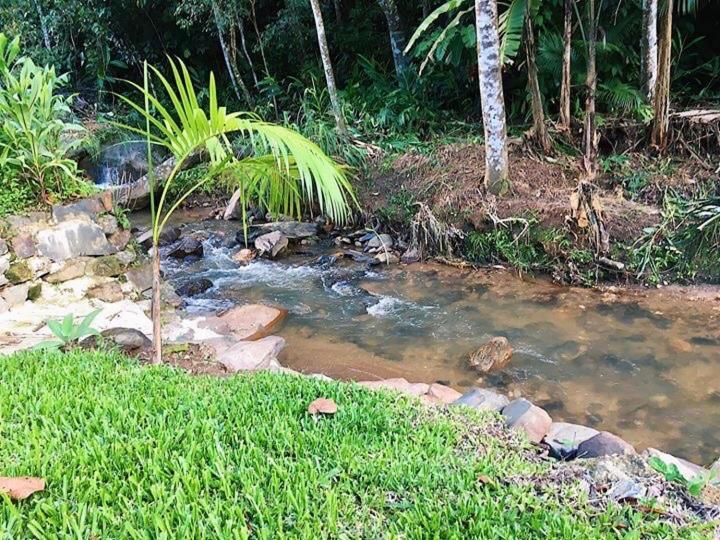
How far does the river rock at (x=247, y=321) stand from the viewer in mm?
5508

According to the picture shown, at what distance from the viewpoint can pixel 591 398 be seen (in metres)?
4.32

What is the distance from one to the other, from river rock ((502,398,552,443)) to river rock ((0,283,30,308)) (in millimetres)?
4265

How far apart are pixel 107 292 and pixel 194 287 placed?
1529mm

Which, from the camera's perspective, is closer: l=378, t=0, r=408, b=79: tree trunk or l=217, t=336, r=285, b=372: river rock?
l=217, t=336, r=285, b=372: river rock

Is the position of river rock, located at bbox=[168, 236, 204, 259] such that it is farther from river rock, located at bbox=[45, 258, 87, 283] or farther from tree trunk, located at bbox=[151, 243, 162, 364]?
tree trunk, located at bbox=[151, 243, 162, 364]

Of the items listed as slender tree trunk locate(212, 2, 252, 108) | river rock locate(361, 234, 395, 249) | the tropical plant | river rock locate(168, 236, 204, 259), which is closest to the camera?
the tropical plant

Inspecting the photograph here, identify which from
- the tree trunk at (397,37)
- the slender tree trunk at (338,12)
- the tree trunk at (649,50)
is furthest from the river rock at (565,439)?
the slender tree trunk at (338,12)

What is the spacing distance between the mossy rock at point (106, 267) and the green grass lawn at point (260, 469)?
271 centimetres

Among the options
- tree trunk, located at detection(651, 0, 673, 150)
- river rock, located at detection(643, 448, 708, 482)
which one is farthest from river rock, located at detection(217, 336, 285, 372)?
tree trunk, located at detection(651, 0, 673, 150)

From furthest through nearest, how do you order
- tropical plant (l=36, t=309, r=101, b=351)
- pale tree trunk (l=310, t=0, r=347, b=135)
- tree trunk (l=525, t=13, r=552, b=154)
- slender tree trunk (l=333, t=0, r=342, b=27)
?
slender tree trunk (l=333, t=0, r=342, b=27) → pale tree trunk (l=310, t=0, r=347, b=135) → tree trunk (l=525, t=13, r=552, b=154) → tropical plant (l=36, t=309, r=101, b=351)

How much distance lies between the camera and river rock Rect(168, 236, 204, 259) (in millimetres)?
8266

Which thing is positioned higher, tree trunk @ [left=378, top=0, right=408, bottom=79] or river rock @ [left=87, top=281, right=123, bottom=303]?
tree trunk @ [left=378, top=0, right=408, bottom=79]

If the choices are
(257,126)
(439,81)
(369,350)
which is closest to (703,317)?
(369,350)

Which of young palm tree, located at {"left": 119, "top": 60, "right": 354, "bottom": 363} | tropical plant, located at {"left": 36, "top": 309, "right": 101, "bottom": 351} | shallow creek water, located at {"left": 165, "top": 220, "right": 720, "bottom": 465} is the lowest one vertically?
shallow creek water, located at {"left": 165, "top": 220, "right": 720, "bottom": 465}
